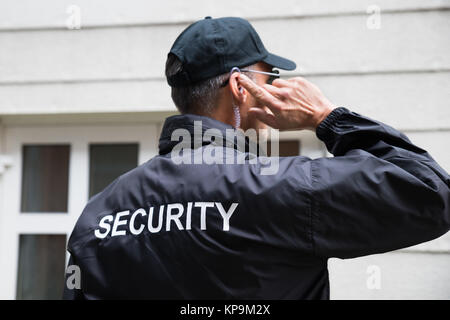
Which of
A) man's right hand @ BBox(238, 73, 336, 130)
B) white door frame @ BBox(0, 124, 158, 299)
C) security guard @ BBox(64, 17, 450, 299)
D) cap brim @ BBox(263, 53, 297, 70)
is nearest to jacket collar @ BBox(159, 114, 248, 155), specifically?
security guard @ BBox(64, 17, 450, 299)

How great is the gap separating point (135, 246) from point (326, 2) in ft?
6.55

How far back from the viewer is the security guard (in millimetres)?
1076

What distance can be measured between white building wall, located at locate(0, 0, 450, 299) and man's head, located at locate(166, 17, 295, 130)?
1393 mm

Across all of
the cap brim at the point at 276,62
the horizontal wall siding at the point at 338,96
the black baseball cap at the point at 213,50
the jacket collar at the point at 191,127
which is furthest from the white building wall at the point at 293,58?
the jacket collar at the point at 191,127

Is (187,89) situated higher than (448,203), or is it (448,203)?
(187,89)

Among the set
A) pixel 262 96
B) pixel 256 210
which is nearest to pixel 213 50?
pixel 262 96

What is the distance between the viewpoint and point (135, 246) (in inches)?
46.1

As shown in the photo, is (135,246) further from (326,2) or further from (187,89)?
(326,2)

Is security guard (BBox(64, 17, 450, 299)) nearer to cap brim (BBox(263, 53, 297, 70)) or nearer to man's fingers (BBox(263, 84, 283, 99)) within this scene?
man's fingers (BBox(263, 84, 283, 99))

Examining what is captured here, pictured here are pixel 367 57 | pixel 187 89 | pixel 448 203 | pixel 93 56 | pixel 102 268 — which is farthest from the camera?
pixel 93 56

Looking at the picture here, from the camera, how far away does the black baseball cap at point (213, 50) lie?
1329mm

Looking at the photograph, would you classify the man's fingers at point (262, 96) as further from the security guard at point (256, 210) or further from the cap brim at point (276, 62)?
the cap brim at point (276, 62)
